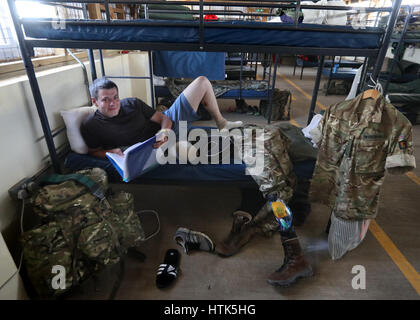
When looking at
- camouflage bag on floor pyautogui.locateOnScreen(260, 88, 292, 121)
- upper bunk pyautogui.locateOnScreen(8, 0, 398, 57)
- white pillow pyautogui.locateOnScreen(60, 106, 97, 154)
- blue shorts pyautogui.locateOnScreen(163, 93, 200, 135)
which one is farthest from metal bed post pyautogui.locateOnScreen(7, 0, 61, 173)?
camouflage bag on floor pyautogui.locateOnScreen(260, 88, 292, 121)

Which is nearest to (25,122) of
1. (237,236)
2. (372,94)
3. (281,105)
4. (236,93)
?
(237,236)

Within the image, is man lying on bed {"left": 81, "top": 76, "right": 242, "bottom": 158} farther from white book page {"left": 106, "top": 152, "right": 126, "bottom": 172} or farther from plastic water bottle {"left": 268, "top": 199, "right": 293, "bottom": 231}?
plastic water bottle {"left": 268, "top": 199, "right": 293, "bottom": 231}

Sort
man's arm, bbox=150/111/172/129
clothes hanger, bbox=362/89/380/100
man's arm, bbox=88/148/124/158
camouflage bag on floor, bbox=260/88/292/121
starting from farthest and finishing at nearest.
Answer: camouflage bag on floor, bbox=260/88/292/121, man's arm, bbox=150/111/172/129, man's arm, bbox=88/148/124/158, clothes hanger, bbox=362/89/380/100

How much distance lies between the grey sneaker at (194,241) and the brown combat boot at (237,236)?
83mm

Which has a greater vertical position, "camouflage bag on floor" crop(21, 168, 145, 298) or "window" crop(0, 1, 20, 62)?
"window" crop(0, 1, 20, 62)

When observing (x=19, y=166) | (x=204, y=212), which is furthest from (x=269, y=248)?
(x=19, y=166)

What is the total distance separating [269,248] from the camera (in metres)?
1.91

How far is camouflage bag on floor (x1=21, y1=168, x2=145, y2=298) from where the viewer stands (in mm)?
1391

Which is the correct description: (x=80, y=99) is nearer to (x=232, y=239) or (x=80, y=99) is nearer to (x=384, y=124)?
(x=232, y=239)

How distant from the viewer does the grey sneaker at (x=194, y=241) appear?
1846 millimetres

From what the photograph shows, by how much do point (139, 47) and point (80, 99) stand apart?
120 centimetres

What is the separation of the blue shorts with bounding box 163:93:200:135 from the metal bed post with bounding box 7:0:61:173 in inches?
40.0

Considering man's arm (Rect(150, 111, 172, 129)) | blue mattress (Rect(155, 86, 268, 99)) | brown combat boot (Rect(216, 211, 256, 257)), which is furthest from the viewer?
blue mattress (Rect(155, 86, 268, 99))

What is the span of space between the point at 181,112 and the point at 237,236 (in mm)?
1231
